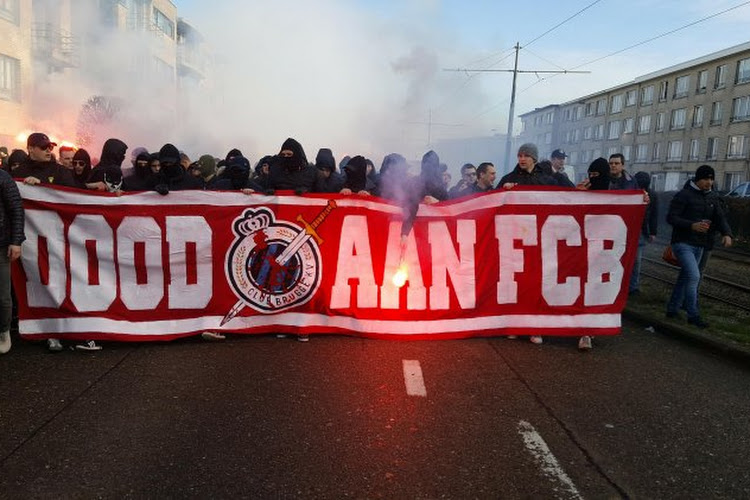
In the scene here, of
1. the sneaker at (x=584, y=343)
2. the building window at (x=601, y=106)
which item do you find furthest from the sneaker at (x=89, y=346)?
the building window at (x=601, y=106)

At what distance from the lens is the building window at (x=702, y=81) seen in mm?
46344

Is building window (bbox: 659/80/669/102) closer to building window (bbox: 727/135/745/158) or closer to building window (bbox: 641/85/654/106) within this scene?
building window (bbox: 641/85/654/106)

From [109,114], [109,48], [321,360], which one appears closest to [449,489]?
[321,360]

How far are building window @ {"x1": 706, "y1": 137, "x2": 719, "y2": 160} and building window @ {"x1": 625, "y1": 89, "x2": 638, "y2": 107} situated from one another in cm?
1328

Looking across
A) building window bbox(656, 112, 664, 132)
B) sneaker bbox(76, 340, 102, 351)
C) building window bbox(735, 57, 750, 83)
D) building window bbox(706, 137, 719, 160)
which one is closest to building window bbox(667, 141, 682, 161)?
building window bbox(656, 112, 664, 132)

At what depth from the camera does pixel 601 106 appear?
208 ft

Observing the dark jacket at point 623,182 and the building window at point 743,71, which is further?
the building window at point 743,71

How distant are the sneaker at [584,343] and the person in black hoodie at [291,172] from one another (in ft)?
9.94

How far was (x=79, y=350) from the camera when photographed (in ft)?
16.3

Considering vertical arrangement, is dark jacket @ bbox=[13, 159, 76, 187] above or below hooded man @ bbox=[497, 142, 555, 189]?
below

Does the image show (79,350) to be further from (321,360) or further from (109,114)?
(109,114)

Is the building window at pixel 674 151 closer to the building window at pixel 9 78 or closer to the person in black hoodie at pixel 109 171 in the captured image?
the building window at pixel 9 78

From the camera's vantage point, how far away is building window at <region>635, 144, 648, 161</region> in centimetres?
5491

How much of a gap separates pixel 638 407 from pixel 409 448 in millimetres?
1767
